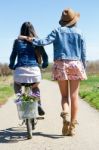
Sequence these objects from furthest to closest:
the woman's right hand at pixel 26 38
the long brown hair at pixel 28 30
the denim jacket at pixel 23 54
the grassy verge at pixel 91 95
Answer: the grassy verge at pixel 91 95
the long brown hair at pixel 28 30
the denim jacket at pixel 23 54
the woman's right hand at pixel 26 38

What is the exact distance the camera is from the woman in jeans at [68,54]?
9.06m

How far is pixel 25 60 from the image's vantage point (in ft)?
30.7

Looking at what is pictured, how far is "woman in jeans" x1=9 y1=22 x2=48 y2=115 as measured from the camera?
930 cm

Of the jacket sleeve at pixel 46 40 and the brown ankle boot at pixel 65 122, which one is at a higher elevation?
the jacket sleeve at pixel 46 40

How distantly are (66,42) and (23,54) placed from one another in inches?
31.9

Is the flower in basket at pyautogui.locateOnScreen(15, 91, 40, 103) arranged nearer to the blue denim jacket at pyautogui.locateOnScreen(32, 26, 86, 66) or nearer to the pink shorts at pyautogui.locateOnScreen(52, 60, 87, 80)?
the pink shorts at pyautogui.locateOnScreen(52, 60, 87, 80)

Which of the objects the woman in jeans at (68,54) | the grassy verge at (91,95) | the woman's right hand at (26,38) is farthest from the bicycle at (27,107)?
the grassy verge at (91,95)

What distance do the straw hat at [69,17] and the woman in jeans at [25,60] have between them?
59 centimetres

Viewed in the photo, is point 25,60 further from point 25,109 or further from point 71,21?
point 71,21

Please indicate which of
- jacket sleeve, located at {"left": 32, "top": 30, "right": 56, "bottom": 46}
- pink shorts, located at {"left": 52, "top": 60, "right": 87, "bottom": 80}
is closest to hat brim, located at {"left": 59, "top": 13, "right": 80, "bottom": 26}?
jacket sleeve, located at {"left": 32, "top": 30, "right": 56, "bottom": 46}

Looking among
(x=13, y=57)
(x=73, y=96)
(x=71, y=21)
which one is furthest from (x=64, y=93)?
(x=71, y=21)

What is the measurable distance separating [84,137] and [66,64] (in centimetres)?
128

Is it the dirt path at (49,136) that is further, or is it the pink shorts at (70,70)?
the pink shorts at (70,70)

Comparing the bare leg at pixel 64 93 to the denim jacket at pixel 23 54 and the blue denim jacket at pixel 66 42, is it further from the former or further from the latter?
the denim jacket at pixel 23 54
